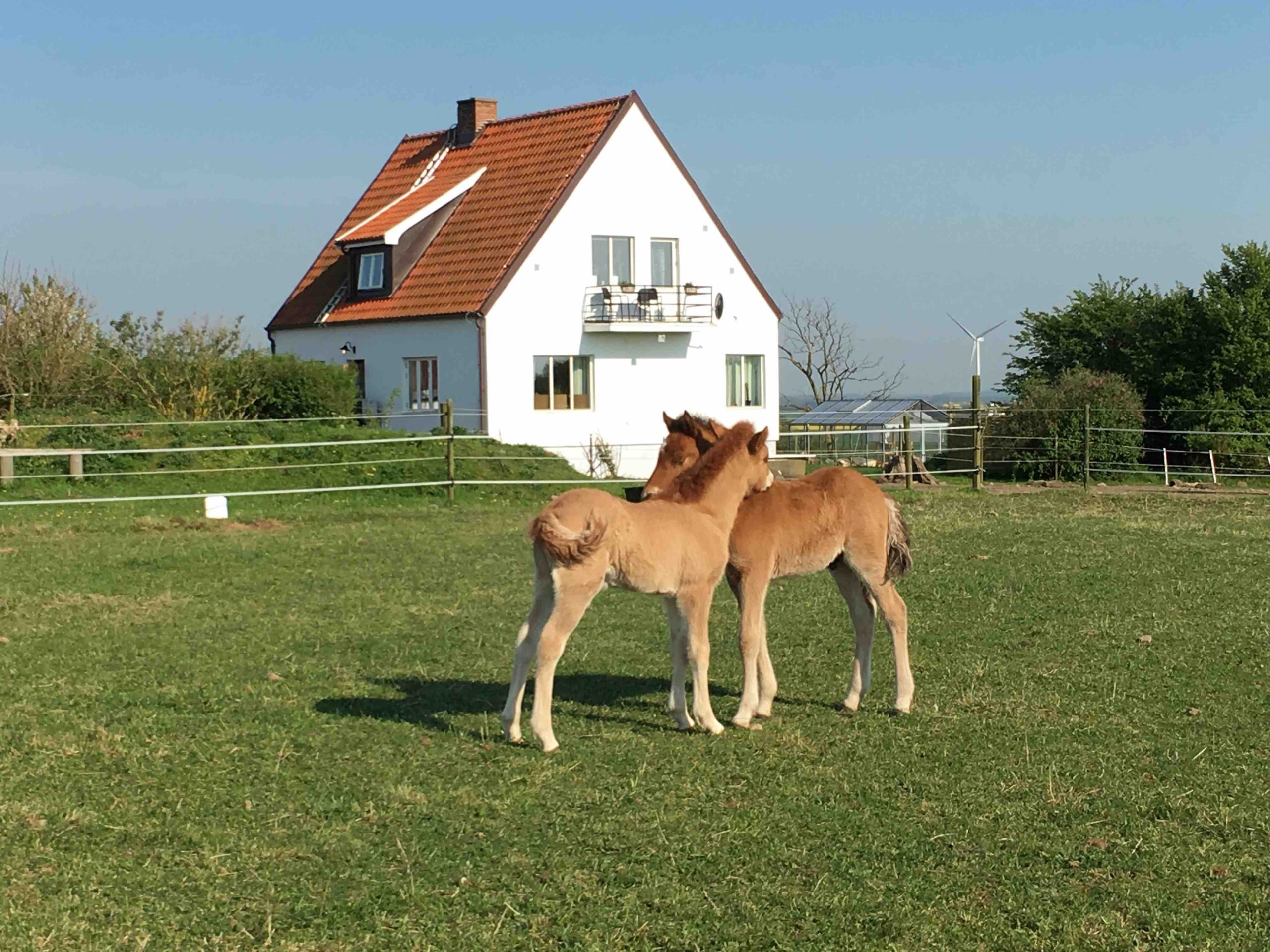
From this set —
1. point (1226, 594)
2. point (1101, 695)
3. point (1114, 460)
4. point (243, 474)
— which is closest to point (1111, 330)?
point (1114, 460)

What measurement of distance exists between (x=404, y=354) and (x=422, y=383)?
2.78 feet

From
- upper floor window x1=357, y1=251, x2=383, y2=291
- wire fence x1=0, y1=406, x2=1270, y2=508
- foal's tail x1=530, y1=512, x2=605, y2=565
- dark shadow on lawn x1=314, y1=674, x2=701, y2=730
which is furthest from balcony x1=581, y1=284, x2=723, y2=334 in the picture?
foal's tail x1=530, y1=512, x2=605, y2=565

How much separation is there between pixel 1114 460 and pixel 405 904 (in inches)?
1086

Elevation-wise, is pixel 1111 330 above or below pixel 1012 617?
above

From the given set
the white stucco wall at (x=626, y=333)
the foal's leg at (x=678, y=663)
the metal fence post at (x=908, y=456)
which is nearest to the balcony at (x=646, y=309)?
the white stucco wall at (x=626, y=333)

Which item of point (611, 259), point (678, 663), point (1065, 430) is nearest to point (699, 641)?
point (678, 663)

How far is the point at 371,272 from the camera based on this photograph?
35.2 m

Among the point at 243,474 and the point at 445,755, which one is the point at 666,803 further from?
the point at 243,474

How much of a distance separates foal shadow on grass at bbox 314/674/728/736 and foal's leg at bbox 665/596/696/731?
128 millimetres

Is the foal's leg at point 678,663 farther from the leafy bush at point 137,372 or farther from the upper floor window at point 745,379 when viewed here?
the upper floor window at point 745,379

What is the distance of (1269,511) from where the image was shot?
21.8 meters

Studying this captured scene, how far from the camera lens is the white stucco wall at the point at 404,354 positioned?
3188 centimetres

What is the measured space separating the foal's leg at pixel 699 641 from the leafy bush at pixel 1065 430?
68.6 ft

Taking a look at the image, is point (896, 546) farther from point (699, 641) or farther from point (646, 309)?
point (646, 309)
